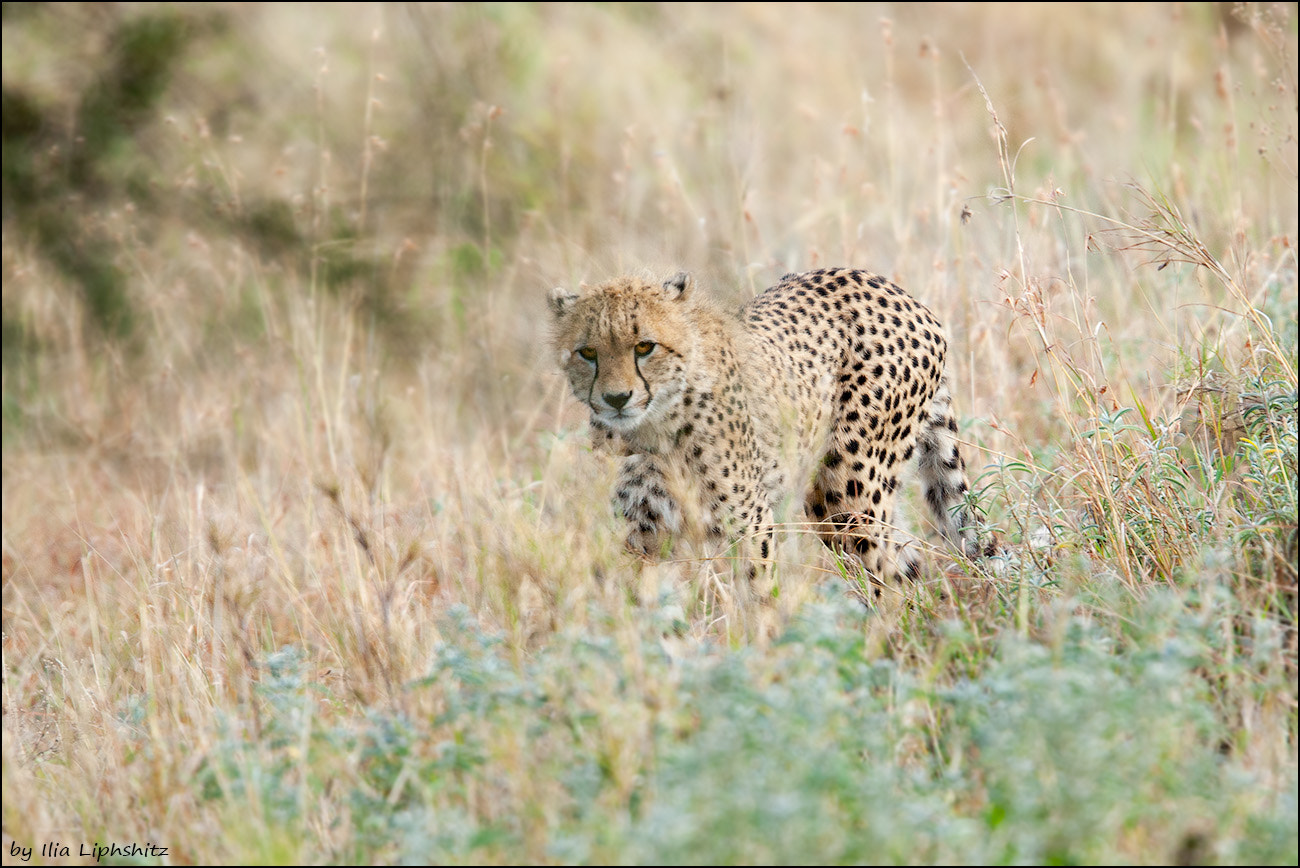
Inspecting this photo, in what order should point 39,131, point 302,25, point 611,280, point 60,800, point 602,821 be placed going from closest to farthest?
point 602,821 < point 60,800 < point 611,280 < point 39,131 < point 302,25

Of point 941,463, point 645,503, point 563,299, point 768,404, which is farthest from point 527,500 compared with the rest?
point 941,463

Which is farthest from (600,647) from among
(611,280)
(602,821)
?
(611,280)

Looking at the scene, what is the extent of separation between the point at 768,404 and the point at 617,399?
522 millimetres

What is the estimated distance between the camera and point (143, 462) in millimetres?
4941

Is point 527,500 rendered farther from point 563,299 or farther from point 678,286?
point 678,286

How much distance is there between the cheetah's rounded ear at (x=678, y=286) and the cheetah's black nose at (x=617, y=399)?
16.0 inches

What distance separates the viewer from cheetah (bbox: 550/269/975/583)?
3570 mm

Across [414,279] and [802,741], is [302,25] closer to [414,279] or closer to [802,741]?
[414,279]

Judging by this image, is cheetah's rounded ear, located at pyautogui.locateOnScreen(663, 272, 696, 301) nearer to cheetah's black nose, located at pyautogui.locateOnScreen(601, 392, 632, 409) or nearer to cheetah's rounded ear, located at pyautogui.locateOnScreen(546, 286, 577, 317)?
cheetah's rounded ear, located at pyautogui.locateOnScreen(546, 286, 577, 317)

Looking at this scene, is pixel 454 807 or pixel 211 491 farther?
pixel 211 491

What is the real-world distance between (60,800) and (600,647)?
4.18 feet

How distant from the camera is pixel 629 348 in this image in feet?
11.6

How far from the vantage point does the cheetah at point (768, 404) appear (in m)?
3.57

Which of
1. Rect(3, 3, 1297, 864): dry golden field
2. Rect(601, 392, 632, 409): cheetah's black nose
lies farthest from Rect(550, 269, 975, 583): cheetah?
Rect(3, 3, 1297, 864): dry golden field
